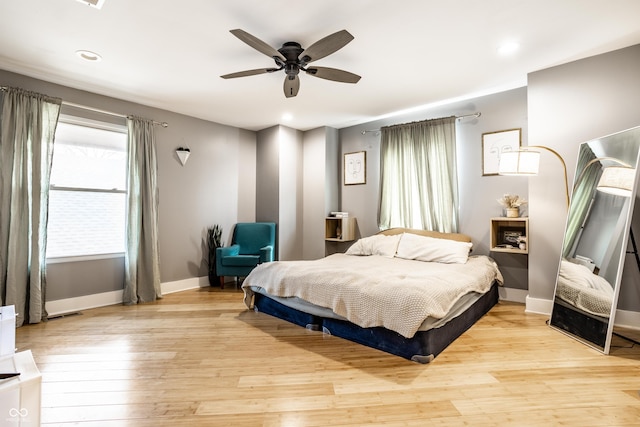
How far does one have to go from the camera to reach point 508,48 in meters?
2.90

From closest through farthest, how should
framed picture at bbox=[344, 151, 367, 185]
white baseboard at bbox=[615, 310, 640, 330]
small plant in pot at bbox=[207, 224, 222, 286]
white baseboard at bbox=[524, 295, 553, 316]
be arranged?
white baseboard at bbox=[615, 310, 640, 330], white baseboard at bbox=[524, 295, 553, 316], small plant in pot at bbox=[207, 224, 222, 286], framed picture at bbox=[344, 151, 367, 185]

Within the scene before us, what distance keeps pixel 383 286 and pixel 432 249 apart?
5.47 feet

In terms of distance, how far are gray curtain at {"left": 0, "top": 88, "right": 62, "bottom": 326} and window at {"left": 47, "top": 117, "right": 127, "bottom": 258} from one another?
0.79ft

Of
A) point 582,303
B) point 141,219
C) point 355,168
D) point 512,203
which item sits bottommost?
point 582,303

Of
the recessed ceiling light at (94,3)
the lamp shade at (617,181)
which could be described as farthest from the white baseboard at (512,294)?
the recessed ceiling light at (94,3)

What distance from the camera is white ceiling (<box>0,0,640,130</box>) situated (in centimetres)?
234

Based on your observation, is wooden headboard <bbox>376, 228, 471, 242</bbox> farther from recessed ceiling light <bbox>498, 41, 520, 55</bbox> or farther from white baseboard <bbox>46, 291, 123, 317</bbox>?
white baseboard <bbox>46, 291, 123, 317</bbox>

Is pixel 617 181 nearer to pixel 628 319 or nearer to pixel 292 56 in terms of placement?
pixel 628 319

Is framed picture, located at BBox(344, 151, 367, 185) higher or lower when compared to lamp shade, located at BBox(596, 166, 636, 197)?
higher

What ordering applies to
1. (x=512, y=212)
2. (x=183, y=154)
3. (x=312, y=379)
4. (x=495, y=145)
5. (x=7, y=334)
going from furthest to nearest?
1. (x=183, y=154)
2. (x=495, y=145)
3. (x=512, y=212)
4. (x=312, y=379)
5. (x=7, y=334)

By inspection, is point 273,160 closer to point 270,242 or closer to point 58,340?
point 270,242

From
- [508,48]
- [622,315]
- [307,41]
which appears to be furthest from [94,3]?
[622,315]

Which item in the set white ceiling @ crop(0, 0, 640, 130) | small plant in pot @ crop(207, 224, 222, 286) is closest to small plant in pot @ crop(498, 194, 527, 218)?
white ceiling @ crop(0, 0, 640, 130)

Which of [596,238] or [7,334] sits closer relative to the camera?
[7,334]
